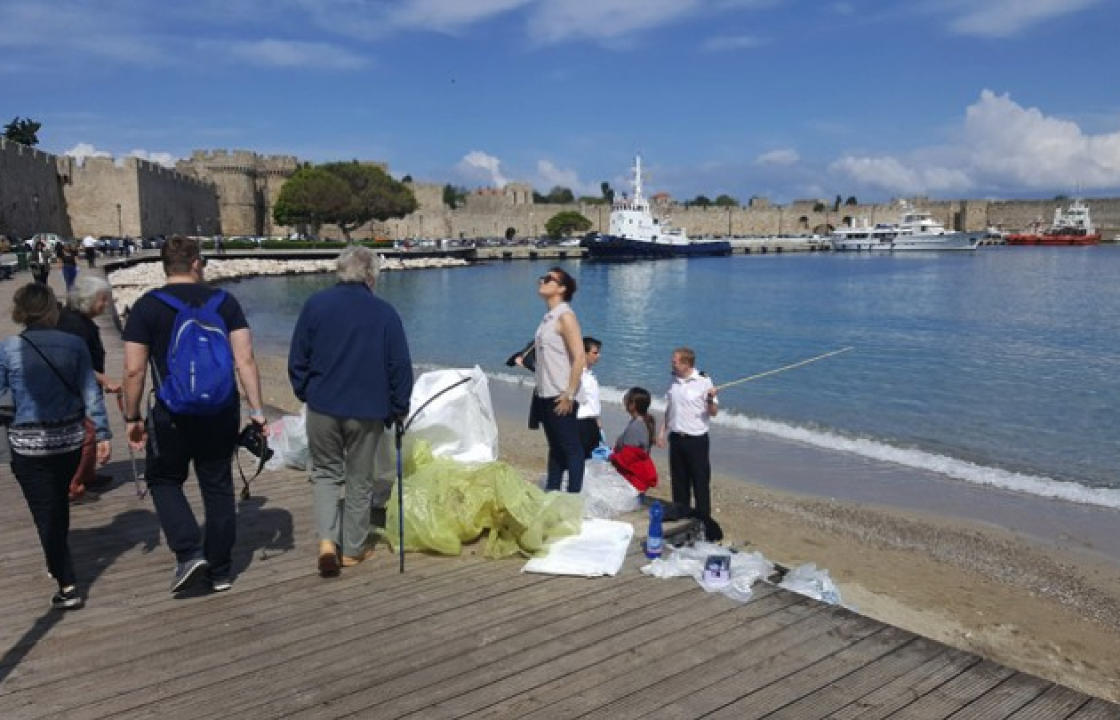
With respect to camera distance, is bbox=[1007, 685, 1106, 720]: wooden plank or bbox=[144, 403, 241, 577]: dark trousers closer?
bbox=[1007, 685, 1106, 720]: wooden plank

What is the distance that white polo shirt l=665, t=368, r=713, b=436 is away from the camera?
527 centimetres

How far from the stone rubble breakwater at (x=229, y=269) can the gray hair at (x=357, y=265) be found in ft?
42.3

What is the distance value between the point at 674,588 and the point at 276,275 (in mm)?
48291

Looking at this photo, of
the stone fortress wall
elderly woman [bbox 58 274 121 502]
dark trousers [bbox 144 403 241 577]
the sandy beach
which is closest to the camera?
dark trousers [bbox 144 403 241 577]

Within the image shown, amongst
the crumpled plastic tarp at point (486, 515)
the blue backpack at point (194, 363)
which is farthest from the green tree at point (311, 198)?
the blue backpack at point (194, 363)

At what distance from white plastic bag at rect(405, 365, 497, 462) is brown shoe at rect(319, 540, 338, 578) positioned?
5.60 ft

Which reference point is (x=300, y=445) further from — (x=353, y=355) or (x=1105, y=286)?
(x=1105, y=286)

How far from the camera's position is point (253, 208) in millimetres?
69188

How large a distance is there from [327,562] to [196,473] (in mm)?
710

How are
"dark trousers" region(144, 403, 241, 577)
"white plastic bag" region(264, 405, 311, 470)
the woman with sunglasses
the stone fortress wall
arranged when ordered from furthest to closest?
the stone fortress wall
"white plastic bag" region(264, 405, 311, 470)
the woman with sunglasses
"dark trousers" region(144, 403, 241, 577)

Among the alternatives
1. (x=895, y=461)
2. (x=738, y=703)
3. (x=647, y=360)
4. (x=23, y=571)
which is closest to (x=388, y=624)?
(x=738, y=703)

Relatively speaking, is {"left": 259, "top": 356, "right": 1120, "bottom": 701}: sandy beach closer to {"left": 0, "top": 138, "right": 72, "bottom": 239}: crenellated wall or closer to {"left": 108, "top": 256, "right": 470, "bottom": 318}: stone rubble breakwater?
{"left": 108, "top": 256, "right": 470, "bottom": 318}: stone rubble breakwater

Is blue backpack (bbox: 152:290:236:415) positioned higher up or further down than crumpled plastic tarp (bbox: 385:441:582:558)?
higher up

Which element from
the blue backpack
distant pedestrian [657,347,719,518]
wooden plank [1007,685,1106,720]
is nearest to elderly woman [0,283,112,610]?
the blue backpack
